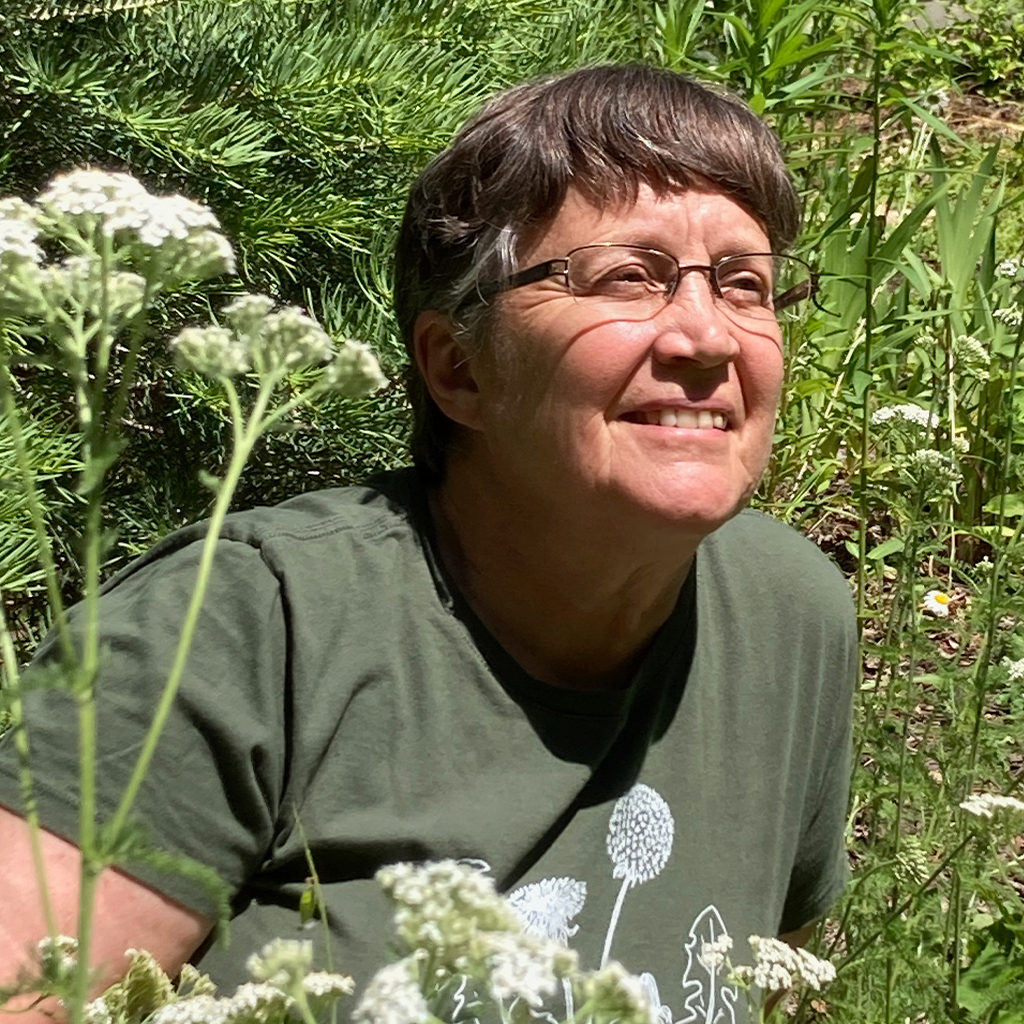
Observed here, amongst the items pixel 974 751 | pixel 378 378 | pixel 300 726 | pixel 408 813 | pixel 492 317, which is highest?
pixel 378 378

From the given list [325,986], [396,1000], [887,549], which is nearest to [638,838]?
[325,986]

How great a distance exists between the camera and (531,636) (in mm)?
1780

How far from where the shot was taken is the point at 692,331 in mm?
1658

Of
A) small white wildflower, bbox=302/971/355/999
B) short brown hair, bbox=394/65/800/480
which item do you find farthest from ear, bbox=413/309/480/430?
small white wildflower, bbox=302/971/355/999

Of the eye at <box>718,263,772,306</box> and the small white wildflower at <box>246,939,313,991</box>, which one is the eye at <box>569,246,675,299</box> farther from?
the small white wildflower at <box>246,939,313,991</box>

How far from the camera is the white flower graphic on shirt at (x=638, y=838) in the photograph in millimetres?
1750

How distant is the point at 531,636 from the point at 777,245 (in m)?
0.61

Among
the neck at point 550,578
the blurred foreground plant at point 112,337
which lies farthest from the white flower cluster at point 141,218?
the neck at point 550,578

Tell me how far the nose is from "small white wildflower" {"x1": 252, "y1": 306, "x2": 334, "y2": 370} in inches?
32.0

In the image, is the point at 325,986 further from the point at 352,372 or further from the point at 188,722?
the point at 188,722

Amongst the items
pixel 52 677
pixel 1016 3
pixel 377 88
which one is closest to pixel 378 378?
pixel 52 677

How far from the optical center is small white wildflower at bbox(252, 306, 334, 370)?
2.87 feet

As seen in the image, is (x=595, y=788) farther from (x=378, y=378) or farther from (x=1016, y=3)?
(x=1016, y=3)

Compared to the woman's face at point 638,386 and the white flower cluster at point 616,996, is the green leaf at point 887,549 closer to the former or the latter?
the woman's face at point 638,386
